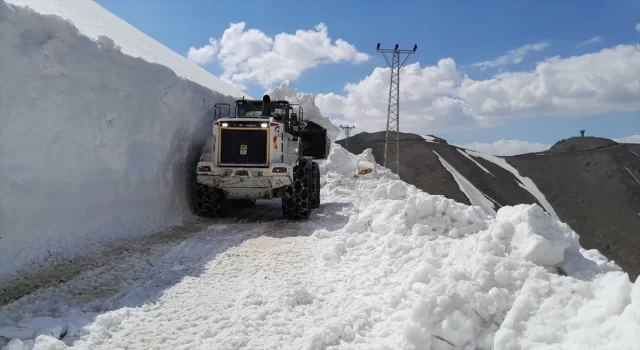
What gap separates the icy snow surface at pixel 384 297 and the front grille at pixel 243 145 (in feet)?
12.3

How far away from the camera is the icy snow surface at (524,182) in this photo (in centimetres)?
3421

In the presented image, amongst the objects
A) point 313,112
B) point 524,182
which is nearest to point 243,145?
point 313,112

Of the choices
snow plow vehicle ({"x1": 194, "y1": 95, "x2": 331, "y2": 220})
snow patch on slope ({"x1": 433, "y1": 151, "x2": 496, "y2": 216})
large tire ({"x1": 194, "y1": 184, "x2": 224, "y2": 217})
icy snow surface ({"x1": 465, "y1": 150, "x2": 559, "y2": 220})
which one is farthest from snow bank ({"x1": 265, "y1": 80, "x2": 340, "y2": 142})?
icy snow surface ({"x1": 465, "y1": 150, "x2": 559, "y2": 220})

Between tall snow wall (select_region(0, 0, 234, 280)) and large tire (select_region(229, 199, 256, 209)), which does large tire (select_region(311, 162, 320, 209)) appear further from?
tall snow wall (select_region(0, 0, 234, 280))

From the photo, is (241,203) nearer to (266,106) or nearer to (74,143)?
(266,106)

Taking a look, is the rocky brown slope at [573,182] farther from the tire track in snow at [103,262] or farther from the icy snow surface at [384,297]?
the icy snow surface at [384,297]

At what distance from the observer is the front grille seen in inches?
374

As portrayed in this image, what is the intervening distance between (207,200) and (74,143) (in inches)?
142

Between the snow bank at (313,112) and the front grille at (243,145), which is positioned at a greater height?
the snow bank at (313,112)

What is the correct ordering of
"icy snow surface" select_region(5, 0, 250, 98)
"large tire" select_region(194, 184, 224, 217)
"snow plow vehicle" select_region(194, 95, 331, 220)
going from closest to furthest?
"icy snow surface" select_region(5, 0, 250, 98)
"snow plow vehicle" select_region(194, 95, 331, 220)
"large tire" select_region(194, 184, 224, 217)

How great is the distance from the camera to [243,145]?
953 centimetres

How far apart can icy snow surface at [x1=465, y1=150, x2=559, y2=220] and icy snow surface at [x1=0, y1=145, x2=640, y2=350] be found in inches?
1227

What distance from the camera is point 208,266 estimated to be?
564 centimetres

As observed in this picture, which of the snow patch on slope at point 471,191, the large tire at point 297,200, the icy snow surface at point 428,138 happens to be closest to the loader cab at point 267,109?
the large tire at point 297,200
